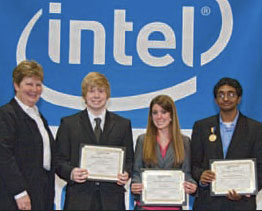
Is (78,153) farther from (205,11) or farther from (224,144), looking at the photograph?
(205,11)

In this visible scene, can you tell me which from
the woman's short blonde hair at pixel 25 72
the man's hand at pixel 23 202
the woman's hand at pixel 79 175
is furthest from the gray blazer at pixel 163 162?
the woman's short blonde hair at pixel 25 72

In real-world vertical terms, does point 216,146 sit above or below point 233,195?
above

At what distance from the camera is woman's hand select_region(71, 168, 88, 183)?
11.7 feet

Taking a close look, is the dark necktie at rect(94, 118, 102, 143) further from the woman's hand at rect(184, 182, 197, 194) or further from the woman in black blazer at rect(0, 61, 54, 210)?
the woman's hand at rect(184, 182, 197, 194)

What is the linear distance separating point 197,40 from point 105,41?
0.99 metres

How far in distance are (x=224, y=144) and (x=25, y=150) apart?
1.60 m

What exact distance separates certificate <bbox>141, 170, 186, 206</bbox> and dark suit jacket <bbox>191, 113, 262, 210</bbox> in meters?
0.23

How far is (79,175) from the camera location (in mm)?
3555

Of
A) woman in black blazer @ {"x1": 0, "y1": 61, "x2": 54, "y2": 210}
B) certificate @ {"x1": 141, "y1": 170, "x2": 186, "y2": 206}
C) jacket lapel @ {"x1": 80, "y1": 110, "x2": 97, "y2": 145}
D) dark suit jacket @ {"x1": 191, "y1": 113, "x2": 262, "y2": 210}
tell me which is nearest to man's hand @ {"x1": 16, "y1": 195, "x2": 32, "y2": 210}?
woman in black blazer @ {"x1": 0, "y1": 61, "x2": 54, "y2": 210}

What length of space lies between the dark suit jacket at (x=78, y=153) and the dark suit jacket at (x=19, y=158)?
18cm

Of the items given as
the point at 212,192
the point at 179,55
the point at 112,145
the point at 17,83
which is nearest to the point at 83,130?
the point at 112,145

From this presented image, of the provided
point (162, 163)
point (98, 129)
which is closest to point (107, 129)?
point (98, 129)

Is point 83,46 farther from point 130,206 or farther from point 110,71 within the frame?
point 130,206

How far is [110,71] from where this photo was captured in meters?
5.05
